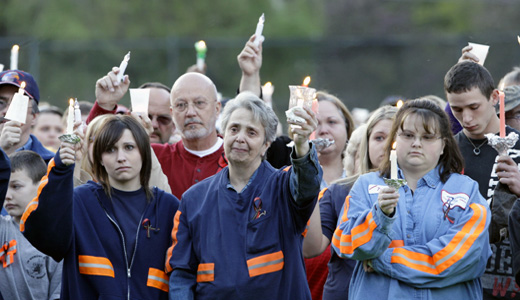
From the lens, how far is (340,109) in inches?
250

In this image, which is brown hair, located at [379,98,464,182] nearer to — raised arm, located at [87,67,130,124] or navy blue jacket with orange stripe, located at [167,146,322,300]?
navy blue jacket with orange stripe, located at [167,146,322,300]

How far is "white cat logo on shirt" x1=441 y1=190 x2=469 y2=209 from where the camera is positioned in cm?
433

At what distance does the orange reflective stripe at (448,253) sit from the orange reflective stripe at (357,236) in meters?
0.19

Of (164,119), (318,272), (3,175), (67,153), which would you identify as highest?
(164,119)

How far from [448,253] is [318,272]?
4.62 feet

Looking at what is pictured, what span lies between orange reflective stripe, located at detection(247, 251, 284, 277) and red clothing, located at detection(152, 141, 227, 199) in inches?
54.6

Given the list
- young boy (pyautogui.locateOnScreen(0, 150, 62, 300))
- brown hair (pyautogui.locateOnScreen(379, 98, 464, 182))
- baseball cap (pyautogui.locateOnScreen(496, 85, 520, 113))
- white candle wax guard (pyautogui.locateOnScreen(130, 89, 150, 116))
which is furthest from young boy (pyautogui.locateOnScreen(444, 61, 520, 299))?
young boy (pyautogui.locateOnScreen(0, 150, 62, 300))

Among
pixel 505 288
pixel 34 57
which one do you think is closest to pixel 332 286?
pixel 505 288

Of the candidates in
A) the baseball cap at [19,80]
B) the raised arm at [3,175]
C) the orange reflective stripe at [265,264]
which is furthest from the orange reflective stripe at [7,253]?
the orange reflective stripe at [265,264]

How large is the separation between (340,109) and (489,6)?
968 inches

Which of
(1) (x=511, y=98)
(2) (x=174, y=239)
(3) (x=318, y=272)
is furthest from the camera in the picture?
(1) (x=511, y=98)

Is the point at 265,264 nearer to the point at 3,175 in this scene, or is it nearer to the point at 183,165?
the point at 3,175

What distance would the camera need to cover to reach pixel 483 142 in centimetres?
514

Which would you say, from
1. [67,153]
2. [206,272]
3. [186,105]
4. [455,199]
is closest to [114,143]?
[67,153]
